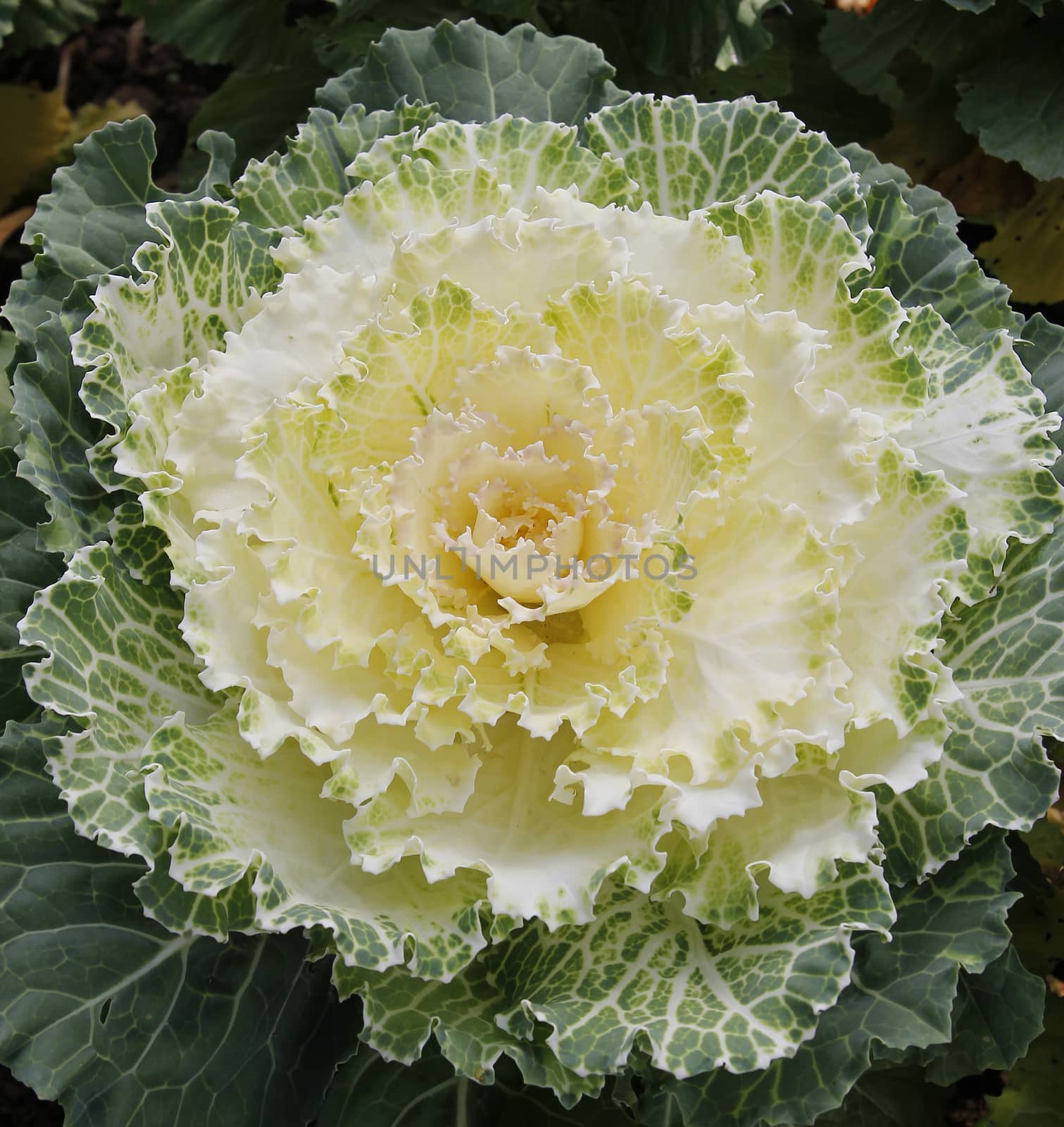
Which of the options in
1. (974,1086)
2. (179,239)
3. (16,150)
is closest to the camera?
(179,239)

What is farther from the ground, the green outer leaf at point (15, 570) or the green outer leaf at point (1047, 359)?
the green outer leaf at point (1047, 359)

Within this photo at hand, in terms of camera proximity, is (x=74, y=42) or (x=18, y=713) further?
(x=74, y=42)

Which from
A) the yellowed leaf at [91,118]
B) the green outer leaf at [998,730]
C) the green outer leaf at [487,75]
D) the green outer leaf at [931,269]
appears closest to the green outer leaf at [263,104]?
the yellowed leaf at [91,118]

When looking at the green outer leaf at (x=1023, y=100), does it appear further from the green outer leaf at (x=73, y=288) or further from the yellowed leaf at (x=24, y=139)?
the yellowed leaf at (x=24, y=139)

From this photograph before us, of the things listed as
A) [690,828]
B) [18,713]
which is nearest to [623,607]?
[690,828]

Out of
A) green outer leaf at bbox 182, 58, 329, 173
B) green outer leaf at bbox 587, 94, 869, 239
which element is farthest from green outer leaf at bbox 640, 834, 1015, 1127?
green outer leaf at bbox 182, 58, 329, 173

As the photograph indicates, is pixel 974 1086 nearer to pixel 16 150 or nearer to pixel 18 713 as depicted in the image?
pixel 18 713

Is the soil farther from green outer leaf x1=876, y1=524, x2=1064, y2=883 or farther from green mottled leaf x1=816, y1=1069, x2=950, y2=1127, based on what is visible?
green mottled leaf x1=816, y1=1069, x2=950, y2=1127

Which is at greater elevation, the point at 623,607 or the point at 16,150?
the point at 623,607
